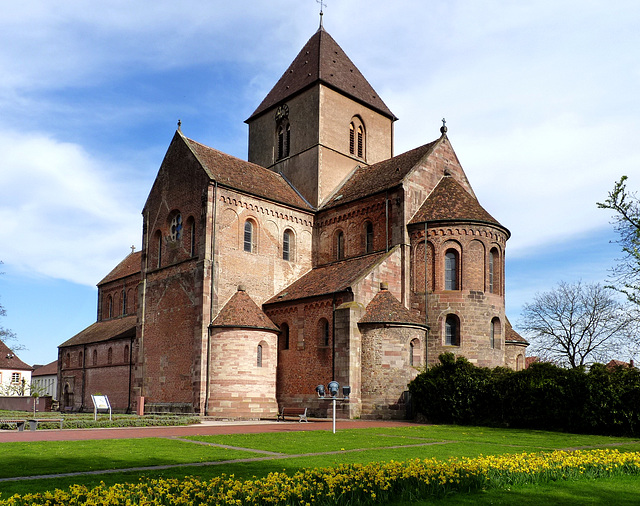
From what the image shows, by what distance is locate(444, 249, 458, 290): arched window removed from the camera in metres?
34.2

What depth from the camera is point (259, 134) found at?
48.1 metres

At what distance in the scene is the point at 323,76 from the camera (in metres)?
43.6

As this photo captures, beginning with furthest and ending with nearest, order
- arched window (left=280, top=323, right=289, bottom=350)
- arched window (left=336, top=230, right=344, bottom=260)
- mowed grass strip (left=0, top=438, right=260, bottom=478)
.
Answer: arched window (left=336, top=230, right=344, bottom=260) < arched window (left=280, top=323, right=289, bottom=350) < mowed grass strip (left=0, top=438, right=260, bottom=478)

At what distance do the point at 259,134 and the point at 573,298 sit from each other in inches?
1281

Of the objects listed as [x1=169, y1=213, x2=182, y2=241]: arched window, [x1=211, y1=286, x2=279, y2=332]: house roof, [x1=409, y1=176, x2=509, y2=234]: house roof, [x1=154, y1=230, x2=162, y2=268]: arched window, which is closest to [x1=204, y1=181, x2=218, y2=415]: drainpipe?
[x1=211, y1=286, x2=279, y2=332]: house roof

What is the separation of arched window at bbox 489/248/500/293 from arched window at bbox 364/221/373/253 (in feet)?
22.8

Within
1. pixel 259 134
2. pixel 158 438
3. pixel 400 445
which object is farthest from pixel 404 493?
pixel 259 134

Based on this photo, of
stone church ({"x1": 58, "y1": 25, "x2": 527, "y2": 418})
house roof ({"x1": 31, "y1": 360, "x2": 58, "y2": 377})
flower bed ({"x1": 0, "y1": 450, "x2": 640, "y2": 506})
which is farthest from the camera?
house roof ({"x1": 31, "y1": 360, "x2": 58, "y2": 377})

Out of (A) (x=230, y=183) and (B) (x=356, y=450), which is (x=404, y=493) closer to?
(B) (x=356, y=450)

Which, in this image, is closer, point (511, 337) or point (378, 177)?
point (378, 177)

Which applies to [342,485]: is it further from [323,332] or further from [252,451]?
[323,332]

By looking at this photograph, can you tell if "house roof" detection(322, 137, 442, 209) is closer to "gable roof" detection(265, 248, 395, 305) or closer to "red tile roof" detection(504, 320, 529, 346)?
"gable roof" detection(265, 248, 395, 305)

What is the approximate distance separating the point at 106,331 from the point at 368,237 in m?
27.9

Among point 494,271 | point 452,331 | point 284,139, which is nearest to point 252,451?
point 452,331
